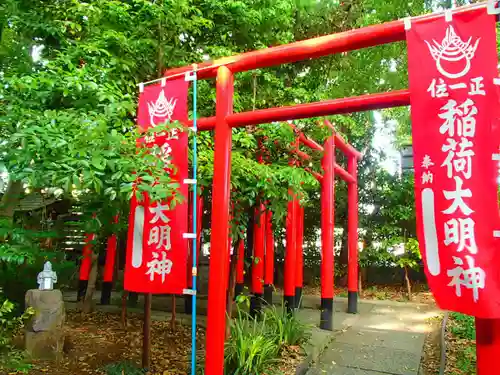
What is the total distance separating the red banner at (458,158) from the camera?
246cm

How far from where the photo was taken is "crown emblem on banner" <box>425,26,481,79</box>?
2598 mm

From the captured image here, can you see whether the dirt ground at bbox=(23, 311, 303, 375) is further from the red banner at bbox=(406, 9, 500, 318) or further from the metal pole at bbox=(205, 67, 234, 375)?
the red banner at bbox=(406, 9, 500, 318)

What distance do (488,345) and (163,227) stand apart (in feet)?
9.02

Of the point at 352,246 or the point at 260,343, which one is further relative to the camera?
the point at 352,246

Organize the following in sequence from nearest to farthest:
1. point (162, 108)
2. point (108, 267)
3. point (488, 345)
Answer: point (488, 345) < point (162, 108) < point (108, 267)

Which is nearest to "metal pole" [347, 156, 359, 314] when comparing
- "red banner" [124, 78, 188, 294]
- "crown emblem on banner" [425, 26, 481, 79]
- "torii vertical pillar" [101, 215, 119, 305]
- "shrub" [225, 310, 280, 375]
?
"shrub" [225, 310, 280, 375]

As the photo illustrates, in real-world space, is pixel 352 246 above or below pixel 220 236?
below

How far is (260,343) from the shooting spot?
4.73 metres

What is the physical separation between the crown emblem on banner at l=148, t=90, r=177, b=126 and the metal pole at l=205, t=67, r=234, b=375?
486mm

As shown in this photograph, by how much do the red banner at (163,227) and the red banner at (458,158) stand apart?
206 cm

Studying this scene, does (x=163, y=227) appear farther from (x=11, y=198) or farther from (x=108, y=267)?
(x=108, y=267)

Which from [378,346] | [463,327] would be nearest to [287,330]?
[378,346]

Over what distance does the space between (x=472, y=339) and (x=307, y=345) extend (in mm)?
3114

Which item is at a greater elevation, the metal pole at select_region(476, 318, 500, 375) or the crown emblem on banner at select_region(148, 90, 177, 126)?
the crown emblem on banner at select_region(148, 90, 177, 126)
